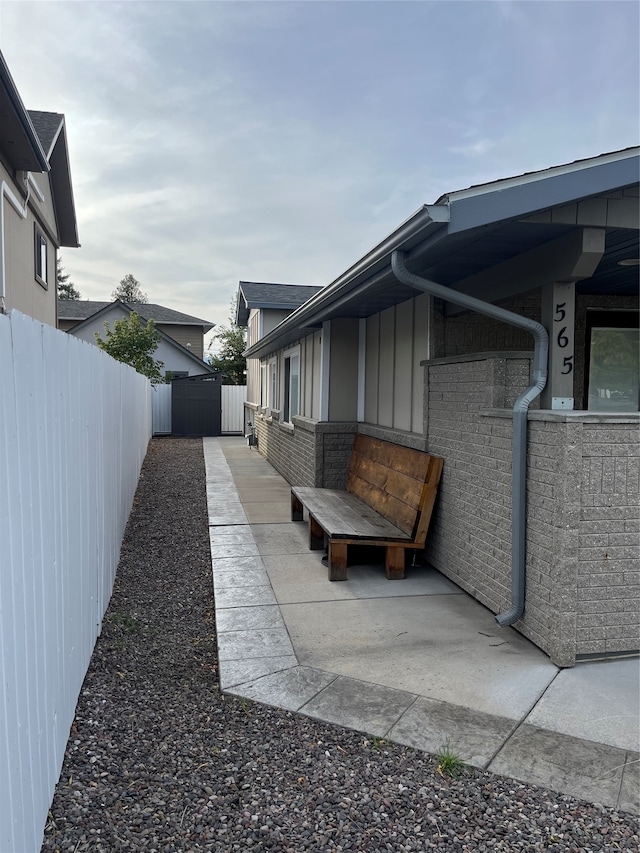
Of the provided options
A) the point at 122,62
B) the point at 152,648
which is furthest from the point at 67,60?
the point at 152,648

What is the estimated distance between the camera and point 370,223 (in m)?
19.3

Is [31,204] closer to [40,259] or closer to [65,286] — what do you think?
[40,259]

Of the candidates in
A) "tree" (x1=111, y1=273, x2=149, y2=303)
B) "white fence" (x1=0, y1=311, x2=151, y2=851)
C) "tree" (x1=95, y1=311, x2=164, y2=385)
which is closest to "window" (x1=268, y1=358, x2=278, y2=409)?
"tree" (x1=95, y1=311, x2=164, y2=385)

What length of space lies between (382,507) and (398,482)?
33 centimetres

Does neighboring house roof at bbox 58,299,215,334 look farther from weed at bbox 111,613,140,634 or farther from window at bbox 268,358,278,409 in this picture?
weed at bbox 111,613,140,634

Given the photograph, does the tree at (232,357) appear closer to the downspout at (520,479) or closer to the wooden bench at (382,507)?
the wooden bench at (382,507)

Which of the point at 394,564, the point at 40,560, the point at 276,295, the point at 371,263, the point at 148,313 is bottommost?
the point at 394,564

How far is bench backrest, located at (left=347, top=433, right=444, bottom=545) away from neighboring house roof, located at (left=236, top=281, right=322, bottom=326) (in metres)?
10.2

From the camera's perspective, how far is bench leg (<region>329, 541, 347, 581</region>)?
517 cm

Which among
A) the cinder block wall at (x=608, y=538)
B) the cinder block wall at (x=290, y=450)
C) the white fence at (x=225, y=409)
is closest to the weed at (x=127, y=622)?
the cinder block wall at (x=608, y=538)

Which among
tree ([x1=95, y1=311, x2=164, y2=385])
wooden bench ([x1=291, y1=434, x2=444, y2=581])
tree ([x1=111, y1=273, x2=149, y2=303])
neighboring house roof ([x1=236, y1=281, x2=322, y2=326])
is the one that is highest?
tree ([x1=111, y1=273, x2=149, y2=303])

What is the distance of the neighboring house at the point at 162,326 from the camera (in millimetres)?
26797

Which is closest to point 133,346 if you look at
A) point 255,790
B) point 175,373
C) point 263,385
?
point 175,373

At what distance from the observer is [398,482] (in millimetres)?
5902
